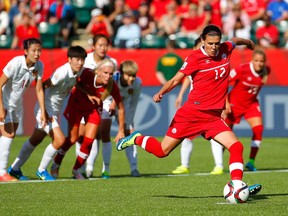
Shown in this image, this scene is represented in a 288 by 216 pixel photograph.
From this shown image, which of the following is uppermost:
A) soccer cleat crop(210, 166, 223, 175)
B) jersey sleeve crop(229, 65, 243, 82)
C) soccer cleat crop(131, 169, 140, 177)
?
jersey sleeve crop(229, 65, 243, 82)

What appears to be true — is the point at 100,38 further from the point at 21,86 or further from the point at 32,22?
the point at 32,22

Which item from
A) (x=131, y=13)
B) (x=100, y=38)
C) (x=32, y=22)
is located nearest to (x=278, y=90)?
(x=131, y=13)

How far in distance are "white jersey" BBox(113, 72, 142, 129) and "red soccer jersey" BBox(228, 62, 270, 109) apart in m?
2.20

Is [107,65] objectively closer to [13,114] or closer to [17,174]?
[13,114]

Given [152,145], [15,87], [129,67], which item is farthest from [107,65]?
[152,145]

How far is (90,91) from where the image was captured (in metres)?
13.3

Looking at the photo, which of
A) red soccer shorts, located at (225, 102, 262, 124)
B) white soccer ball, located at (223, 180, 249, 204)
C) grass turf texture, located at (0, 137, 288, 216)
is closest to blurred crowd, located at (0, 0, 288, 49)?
grass turf texture, located at (0, 137, 288, 216)

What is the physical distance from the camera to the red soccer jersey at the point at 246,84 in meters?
15.6

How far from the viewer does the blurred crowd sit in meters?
23.8

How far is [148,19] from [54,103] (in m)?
12.1

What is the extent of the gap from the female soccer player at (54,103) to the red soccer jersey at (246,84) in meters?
3.66

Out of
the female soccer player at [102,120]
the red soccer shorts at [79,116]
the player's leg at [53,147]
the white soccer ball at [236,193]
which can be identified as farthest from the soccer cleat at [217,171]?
the white soccer ball at [236,193]

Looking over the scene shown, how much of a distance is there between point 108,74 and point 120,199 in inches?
119

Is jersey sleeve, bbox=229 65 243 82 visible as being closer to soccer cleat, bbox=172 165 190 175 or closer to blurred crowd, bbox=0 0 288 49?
soccer cleat, bbox=172 165 190 175
